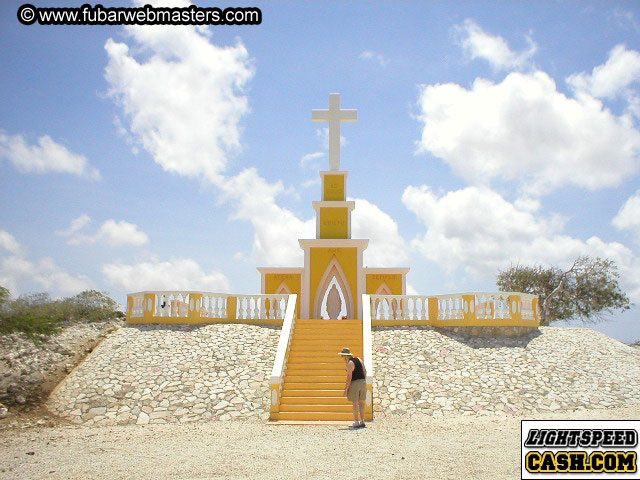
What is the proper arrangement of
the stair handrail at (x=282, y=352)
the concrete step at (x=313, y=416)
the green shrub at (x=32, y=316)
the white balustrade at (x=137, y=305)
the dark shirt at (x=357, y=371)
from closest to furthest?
1. the dark shirt at (x=357, y=371)
2. the concrete step at (x=313, y=416)
3. the stair handrail at (x=282, y=352)
4. the green shrub at (x=32, y=316)
5. the white balustrade at (x=137, y=305)

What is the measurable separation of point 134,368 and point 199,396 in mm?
2520

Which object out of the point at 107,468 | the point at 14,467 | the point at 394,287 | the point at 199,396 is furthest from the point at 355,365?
the point at 394,287

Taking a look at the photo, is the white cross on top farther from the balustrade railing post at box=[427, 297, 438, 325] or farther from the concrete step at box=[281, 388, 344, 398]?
the concrete step at box=[281, 388, 344, 398]

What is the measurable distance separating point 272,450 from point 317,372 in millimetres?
5284

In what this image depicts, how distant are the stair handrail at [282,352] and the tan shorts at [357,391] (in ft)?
6.96

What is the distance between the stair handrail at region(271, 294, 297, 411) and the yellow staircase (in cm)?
30

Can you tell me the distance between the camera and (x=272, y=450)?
31.6 feet

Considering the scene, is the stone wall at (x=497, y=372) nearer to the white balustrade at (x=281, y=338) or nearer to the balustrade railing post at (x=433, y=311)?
the balustrade railing post at (x=433, y=311)

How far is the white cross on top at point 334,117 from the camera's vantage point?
907 inches

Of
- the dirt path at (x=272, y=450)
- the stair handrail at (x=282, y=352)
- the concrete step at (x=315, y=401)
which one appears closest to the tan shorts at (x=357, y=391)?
the dirt path at (x=272, y=450)

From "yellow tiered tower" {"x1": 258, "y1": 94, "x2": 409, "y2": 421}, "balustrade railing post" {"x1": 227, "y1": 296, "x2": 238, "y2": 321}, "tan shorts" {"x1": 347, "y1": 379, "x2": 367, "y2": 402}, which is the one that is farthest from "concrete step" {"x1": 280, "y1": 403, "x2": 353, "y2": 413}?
"balustrade railing post" {"x1": 227, "y1": 296, "x2": 238, "y2": 321}

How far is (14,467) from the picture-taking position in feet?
28.6

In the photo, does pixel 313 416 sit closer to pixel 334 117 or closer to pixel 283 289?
pixel 283 289

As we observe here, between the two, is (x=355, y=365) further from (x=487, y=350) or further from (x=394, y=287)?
(x=394, y=287)
